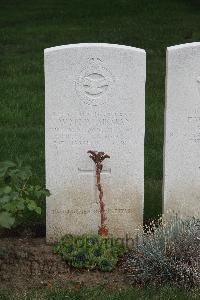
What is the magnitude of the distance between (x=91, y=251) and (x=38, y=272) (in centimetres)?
43

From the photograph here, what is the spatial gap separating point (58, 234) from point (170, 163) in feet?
3.59

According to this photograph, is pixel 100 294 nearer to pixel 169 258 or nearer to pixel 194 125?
pixel 169 258

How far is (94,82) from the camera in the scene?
609 cm

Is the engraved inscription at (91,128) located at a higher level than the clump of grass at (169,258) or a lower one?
higher

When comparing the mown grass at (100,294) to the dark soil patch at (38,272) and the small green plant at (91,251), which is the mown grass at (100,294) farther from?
the small green plant at (91,251)

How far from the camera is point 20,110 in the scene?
10047 millimetres

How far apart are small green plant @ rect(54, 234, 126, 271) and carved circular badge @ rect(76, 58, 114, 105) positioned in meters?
1.10

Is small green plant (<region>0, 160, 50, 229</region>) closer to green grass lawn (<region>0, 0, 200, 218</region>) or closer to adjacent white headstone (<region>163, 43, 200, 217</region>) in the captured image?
adjacent white headstone (<region>163, 43, 200, 217</region>)

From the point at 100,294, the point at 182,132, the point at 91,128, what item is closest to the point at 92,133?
the point at 91,128

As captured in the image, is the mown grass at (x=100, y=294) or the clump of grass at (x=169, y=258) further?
the clump of grass at (x=169, y=258)

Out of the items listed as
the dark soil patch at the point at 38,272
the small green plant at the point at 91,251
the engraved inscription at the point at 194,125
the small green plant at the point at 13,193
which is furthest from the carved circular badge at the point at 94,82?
the dark soil patch at the point at 38,272

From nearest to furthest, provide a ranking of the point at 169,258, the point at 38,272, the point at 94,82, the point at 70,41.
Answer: the point at 169,258 → the point at 38,272 → the point at 94,82 → the point at 70,41

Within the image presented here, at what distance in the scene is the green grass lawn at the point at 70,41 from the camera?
28.4 feet

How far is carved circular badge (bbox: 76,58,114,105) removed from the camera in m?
6.09
